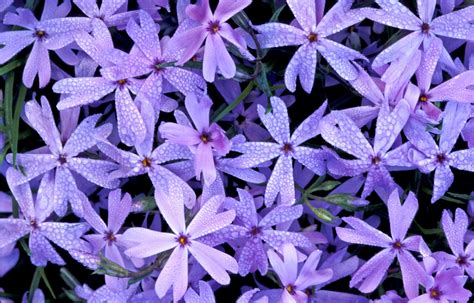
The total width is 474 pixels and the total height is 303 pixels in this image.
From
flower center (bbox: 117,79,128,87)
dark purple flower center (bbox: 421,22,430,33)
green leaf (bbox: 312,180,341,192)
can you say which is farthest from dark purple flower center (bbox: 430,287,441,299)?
flower center (bbox: 117,79,128,87)

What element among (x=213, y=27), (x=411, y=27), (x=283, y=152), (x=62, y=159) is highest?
(x=411, y=27)

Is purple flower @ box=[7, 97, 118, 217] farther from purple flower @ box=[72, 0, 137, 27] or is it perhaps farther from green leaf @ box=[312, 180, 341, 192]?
green leaf @ box=[312, 180, 341, 192]

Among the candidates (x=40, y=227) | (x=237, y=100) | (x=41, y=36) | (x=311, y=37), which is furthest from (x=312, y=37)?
(x=40, y=227)

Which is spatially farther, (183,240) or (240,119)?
(240,119)

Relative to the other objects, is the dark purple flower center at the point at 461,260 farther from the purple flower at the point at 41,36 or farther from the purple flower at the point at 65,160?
the purple flower at the point at 41,36

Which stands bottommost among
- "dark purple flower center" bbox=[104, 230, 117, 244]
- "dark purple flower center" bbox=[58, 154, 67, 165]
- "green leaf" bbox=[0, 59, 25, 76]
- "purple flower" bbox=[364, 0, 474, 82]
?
"dark purple flower center" bbox=[104, 230, 117, 244]

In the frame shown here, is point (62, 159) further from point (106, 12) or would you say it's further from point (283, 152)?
point (283, 152)

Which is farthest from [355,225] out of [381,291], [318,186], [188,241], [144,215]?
[144,215]
